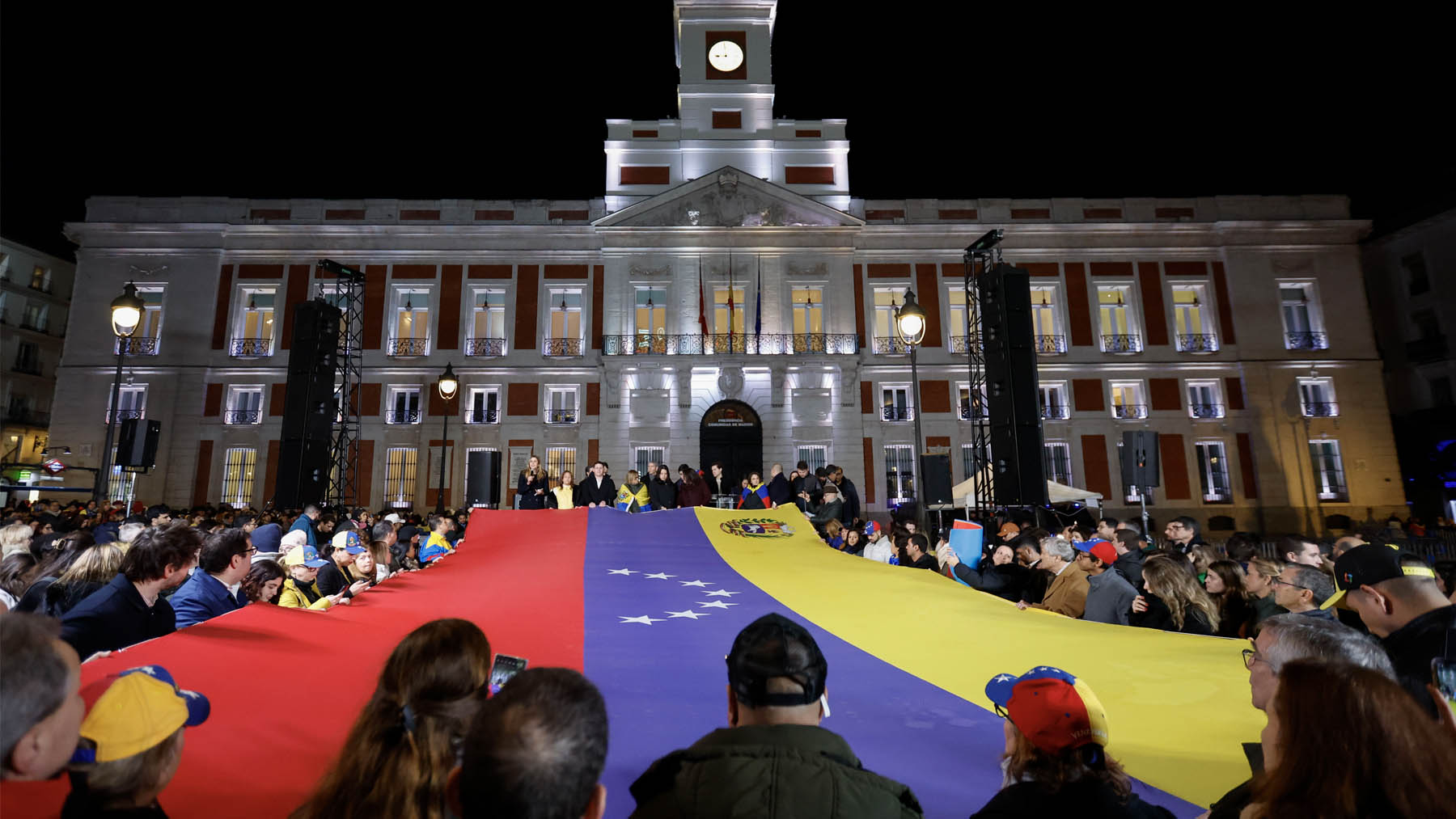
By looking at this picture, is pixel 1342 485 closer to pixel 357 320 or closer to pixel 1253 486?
pixel 1253 486

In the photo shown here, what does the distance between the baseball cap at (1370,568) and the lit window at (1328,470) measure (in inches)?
1240

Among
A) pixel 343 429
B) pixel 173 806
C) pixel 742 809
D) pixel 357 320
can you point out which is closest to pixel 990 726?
pixel 742 809

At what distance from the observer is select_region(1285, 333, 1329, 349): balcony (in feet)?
97.7

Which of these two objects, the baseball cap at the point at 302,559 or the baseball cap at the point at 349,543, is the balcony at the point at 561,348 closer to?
the baseball cap at the point at 349,543

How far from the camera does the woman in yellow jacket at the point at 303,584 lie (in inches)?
232

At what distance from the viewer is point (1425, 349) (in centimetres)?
3212

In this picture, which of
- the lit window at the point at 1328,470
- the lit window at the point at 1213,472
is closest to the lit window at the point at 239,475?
the lit window at the point at 1213,472

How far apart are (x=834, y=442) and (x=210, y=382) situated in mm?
24490

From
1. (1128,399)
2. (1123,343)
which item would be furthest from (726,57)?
(1128,399)

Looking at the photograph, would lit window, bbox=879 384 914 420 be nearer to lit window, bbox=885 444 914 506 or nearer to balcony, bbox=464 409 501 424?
lit window, bbox=885 444 914 506

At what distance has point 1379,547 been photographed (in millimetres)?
3459

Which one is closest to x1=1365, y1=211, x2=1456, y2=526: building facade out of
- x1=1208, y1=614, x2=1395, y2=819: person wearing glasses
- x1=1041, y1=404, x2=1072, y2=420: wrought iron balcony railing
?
x1=1041, y1=404, x2=1072, y2=420: wrought iron balcony railing

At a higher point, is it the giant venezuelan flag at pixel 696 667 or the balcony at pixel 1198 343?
the balcony at pixel 1198 343

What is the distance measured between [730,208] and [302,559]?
80.8ft
